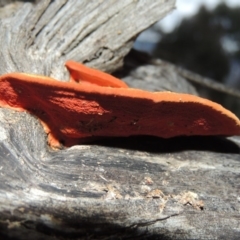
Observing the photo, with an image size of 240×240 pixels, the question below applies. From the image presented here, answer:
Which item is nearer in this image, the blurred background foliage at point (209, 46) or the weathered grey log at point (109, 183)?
the weathered grey log at point (109, 183)

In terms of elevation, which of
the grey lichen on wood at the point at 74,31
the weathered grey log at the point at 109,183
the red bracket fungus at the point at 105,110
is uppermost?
the grey lichen on wood at the point at 74,31

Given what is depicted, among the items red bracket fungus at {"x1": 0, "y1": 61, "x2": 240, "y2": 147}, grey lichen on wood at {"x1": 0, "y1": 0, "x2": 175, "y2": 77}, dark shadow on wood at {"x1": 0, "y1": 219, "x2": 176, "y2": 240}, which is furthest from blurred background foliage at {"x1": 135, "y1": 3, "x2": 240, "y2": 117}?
dark shadow on wood at {"x1": 0, "y1": 219, "x2": 176, "y2": 240}

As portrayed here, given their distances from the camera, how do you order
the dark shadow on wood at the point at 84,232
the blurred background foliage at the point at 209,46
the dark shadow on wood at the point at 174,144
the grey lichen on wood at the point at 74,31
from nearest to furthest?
the dark shadow on wood at the point at 84,232
the dark shadow on wood at the point at 174,144
the grey lichen on wood at the point at 74,31
the blurred background foliage at the point at 209,46

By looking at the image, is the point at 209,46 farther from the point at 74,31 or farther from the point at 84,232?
the point at 84,232

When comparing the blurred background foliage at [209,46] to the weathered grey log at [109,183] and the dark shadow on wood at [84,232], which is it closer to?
the weathered grey log at [109,183]

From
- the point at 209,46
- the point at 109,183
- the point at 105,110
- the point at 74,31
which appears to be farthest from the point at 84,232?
the point at 209,46

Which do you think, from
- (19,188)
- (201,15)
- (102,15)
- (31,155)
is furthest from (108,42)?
(201,15)

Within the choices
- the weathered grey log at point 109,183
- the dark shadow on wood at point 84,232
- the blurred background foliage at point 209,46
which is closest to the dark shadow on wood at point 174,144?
the weathered grey log at point 109,183

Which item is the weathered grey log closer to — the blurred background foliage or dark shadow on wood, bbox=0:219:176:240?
dark shadow on wood, bbox=0:219:176:240
